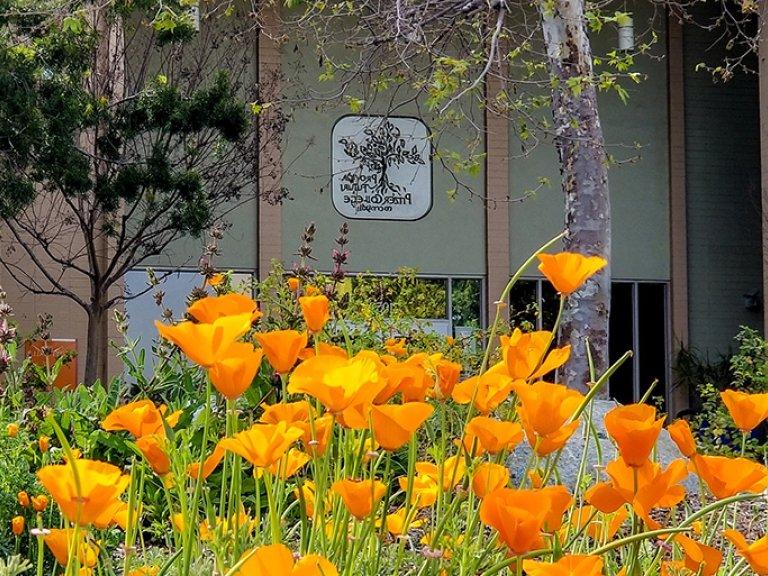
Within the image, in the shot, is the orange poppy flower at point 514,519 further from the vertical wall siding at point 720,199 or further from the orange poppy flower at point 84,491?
the vertical wall siding at point 720,199

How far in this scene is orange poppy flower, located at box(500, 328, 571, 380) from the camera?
1.70m

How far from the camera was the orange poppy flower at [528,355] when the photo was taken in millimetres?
1703

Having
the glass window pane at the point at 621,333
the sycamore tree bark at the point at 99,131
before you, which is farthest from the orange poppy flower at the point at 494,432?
the glass window pane at the point at 621,333

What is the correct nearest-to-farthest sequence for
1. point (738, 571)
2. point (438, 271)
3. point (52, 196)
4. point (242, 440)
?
1. point (242, 440)
2. point (738, 571)
3. point (52, 196)
4. point (438, 271)

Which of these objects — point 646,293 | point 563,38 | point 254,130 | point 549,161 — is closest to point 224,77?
point 254,130

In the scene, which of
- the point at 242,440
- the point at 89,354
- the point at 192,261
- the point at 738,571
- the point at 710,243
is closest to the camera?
the point at 242,440

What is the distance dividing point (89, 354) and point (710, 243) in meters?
10.4

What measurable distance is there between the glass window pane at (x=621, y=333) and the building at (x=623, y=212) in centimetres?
2

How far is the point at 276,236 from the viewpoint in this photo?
53.2ft

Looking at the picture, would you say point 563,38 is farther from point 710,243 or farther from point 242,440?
point 710,243

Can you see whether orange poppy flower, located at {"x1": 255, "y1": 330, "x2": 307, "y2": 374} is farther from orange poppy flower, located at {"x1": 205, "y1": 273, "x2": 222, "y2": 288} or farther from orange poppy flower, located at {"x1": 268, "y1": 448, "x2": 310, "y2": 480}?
orange poppy flower, located at {"x1": 205, "y1": 273, "x2": 222, "y2": 288}

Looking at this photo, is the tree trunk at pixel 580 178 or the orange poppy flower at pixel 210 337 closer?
the orange poppy flower at pixel 210 337

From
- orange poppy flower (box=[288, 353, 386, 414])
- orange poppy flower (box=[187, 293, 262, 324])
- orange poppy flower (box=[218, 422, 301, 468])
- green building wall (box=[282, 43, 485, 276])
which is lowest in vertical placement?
orange poppy flower (box=[218, 422, 301, 468])

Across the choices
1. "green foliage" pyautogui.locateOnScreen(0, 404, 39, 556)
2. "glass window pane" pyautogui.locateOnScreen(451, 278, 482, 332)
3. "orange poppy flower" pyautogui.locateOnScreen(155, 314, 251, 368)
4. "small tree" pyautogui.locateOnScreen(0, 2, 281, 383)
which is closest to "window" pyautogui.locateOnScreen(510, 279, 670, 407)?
"glass window pane" pyautogui.locateOnScreen(451, 278, 482, 332)
